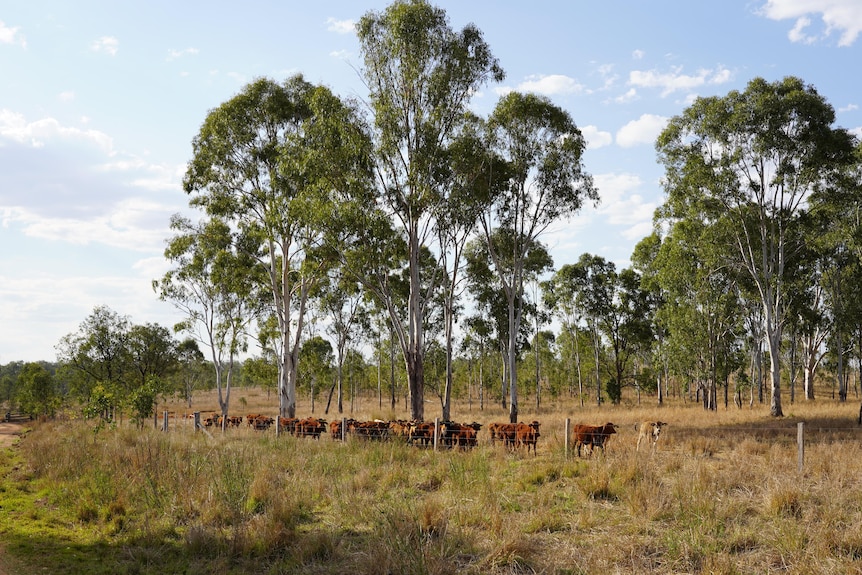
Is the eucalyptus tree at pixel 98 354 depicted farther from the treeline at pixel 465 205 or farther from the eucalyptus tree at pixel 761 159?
the eucalyptus tree at pixel 761 159

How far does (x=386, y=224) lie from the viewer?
23719 millimetres

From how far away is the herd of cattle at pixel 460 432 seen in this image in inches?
627

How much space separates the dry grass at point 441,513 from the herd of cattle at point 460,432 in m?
2.05

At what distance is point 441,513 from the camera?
8.68m

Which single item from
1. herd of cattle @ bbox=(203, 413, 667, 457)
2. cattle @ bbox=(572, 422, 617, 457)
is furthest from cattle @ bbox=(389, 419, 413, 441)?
cattle @ bbox=(572, 422, 617, 457)

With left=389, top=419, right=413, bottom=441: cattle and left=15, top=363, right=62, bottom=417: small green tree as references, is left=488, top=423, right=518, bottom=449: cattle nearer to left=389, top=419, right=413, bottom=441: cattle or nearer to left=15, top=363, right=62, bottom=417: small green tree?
left=389, top=419, right=413, bottom=441: cattle

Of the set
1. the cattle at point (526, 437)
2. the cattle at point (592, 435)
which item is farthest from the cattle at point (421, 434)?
the cattle at point (592, 435)

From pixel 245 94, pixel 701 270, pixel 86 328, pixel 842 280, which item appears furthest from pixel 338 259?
pixel 842 280

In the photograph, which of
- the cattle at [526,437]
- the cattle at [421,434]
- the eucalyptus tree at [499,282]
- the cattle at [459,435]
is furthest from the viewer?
the eucalyptus tree at [499,282]

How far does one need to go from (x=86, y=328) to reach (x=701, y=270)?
1697 inches

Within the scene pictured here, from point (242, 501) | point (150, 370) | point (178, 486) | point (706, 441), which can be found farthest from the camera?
point (150, 370)

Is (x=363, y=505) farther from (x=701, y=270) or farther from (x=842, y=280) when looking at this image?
(x=842, y=280)

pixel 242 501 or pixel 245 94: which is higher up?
pixel 245 94

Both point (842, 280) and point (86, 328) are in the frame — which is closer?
point (842, 280)
